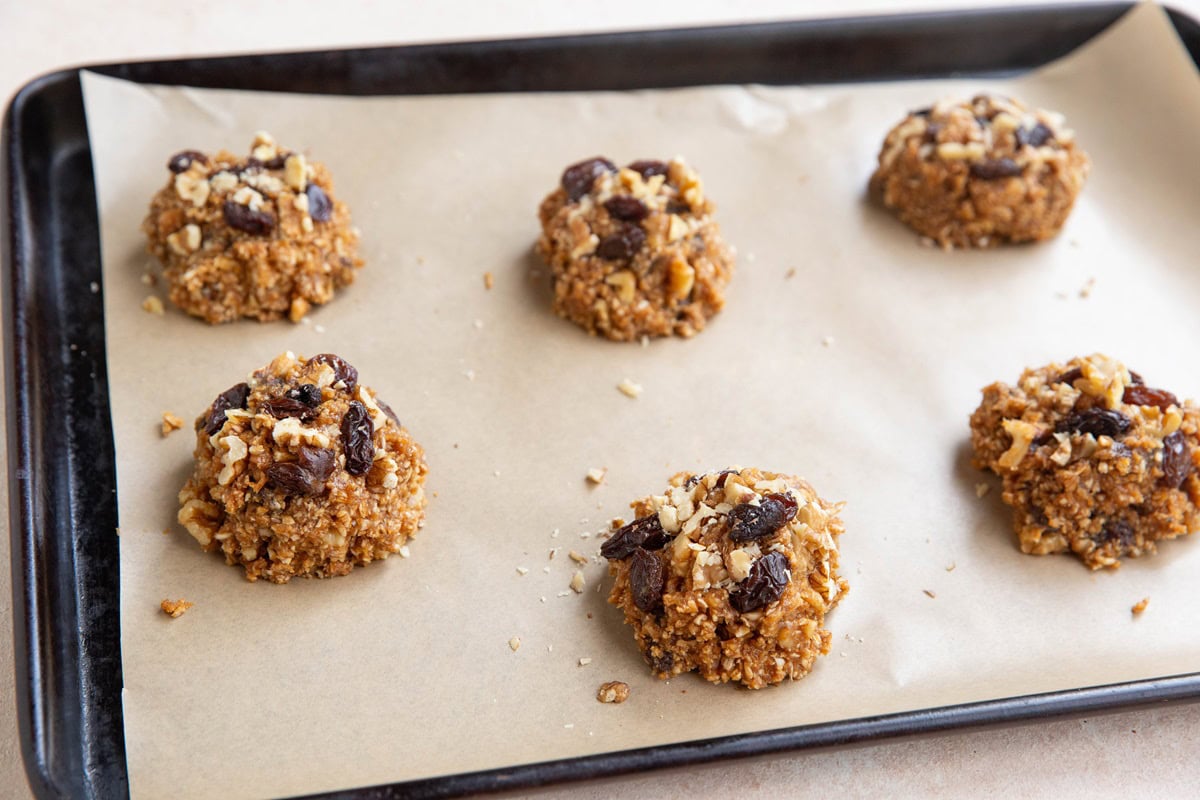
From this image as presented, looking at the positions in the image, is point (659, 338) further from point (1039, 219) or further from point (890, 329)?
point (1039, 219)

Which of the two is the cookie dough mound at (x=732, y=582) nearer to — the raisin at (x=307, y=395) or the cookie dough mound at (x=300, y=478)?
the cookie dough mound at (x=300, y=478)

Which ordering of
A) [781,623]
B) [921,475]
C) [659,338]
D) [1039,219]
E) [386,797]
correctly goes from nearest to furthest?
[386,797]
[781,623]
[921,475]
[659,338]
[1039,219]

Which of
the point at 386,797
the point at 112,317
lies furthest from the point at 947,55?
the point at 386,797

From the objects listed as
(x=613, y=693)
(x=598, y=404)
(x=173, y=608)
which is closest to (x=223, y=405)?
(x=173, y=608)

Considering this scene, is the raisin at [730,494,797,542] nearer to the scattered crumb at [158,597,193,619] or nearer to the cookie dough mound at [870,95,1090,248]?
the scattered crumb at [158,597,193,619]

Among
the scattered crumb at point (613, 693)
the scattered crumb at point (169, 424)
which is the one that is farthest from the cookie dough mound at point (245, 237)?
the scattered crumb at point (613, 693)

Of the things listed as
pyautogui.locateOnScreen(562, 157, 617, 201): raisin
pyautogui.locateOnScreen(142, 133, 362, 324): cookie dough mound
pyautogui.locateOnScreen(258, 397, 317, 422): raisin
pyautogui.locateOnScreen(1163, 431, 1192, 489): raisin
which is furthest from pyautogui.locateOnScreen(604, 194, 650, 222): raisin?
pyautogui.locateOnScreen(1163, 431, 1192, 489): raisin
